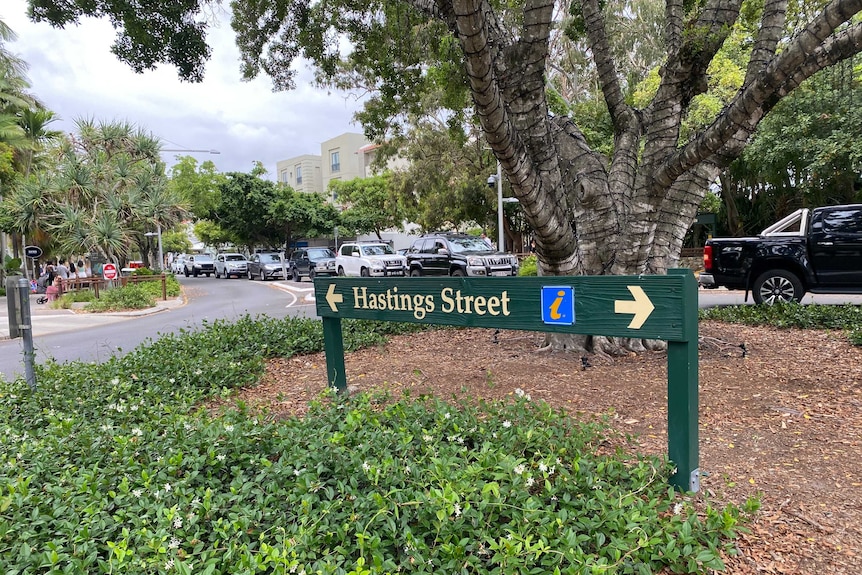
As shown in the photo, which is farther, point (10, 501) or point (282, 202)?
point (282, 202)

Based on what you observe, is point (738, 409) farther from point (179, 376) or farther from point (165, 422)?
point (179, 376)

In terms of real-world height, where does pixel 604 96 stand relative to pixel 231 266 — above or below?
above

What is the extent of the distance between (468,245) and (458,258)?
1324mm

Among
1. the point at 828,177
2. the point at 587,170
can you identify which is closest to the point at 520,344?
the point at 587,170

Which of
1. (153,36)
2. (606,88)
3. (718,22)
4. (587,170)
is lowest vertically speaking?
(587,170)

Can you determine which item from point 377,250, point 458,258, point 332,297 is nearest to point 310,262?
point 377,250

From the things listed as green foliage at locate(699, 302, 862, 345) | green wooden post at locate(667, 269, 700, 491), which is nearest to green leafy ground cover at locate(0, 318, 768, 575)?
green wooden post at locate(667, 269, 700, 491)

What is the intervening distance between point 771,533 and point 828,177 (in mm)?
19039

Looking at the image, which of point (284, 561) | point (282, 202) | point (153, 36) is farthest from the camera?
point (282, 202)

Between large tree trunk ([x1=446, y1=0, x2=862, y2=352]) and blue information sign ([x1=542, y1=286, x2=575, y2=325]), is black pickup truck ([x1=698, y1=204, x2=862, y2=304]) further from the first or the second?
blue information sign ([x1=542, y1=286, x2=575, y2=325])

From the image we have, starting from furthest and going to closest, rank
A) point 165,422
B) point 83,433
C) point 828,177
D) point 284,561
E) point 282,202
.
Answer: point 282,202 < point 828,177 < point 165,422 < point 83,433 < point 284,561

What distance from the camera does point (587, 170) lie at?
6.00m

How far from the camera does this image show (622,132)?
20.6 ft

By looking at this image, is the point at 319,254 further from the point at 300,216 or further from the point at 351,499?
the point at 351,499
